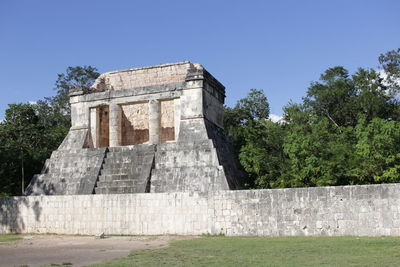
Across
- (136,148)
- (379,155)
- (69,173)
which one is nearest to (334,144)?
(379,155)

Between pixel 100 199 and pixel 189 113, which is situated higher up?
pixel 189 113

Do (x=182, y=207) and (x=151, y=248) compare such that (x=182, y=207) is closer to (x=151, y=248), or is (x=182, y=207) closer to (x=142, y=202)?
(x=142, y=202)

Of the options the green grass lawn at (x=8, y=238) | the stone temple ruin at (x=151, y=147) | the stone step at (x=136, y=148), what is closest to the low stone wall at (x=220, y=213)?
the green grass lawn at (x=8, y=238)

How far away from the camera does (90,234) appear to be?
1353cm

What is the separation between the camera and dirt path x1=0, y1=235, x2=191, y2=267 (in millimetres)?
7980

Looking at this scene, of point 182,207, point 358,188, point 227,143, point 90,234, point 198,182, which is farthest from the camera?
point 227,143

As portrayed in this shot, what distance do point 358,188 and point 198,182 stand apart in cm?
528

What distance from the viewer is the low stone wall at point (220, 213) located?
36.0ft

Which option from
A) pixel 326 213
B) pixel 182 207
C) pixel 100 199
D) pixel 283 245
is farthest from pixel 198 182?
pixel 283 245

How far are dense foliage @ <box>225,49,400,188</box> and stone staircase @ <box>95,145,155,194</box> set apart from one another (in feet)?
11.6

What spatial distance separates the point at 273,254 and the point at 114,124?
37.1ft

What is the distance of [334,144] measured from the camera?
16109 millimetres

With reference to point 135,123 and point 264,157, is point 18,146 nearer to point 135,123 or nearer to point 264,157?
point 135,123

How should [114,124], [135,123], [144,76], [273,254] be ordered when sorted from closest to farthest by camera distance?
[273,254]
[114,124]
[144,76]
[135,123]
